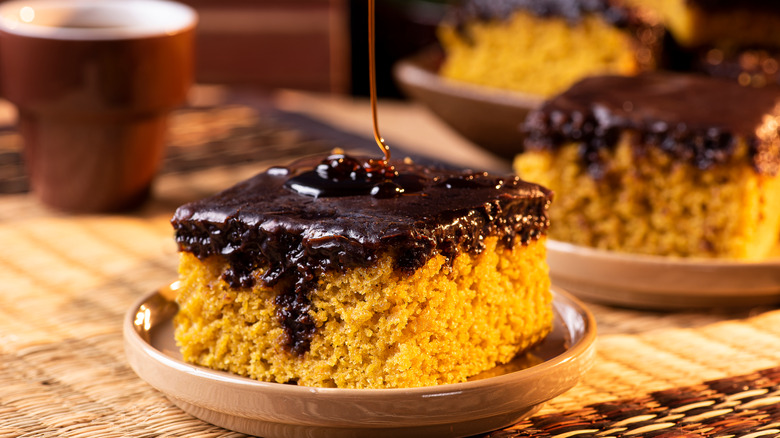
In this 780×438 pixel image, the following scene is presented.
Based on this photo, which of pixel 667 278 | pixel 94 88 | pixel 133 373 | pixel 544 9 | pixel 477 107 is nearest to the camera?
pixel 133 373

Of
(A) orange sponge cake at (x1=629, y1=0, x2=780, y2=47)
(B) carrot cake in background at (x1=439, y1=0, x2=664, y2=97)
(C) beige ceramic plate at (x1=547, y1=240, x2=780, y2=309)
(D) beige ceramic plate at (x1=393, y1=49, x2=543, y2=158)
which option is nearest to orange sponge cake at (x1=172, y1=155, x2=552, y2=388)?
(C) beige ceramic plate at (x1=547, y1=240, x2=780, y2=309)

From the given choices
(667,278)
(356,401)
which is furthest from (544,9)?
(356,401)

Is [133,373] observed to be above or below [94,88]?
below

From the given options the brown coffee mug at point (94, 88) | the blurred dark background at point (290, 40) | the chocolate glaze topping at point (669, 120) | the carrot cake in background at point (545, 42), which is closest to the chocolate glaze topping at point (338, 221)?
the chocolate glaze topping at point (669, 120)

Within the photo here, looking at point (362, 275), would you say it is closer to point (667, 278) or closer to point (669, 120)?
point (667, 278)

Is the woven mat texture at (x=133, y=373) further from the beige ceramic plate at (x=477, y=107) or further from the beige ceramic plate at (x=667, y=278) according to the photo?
the beige ceramic plate at (x=477, y=107)
